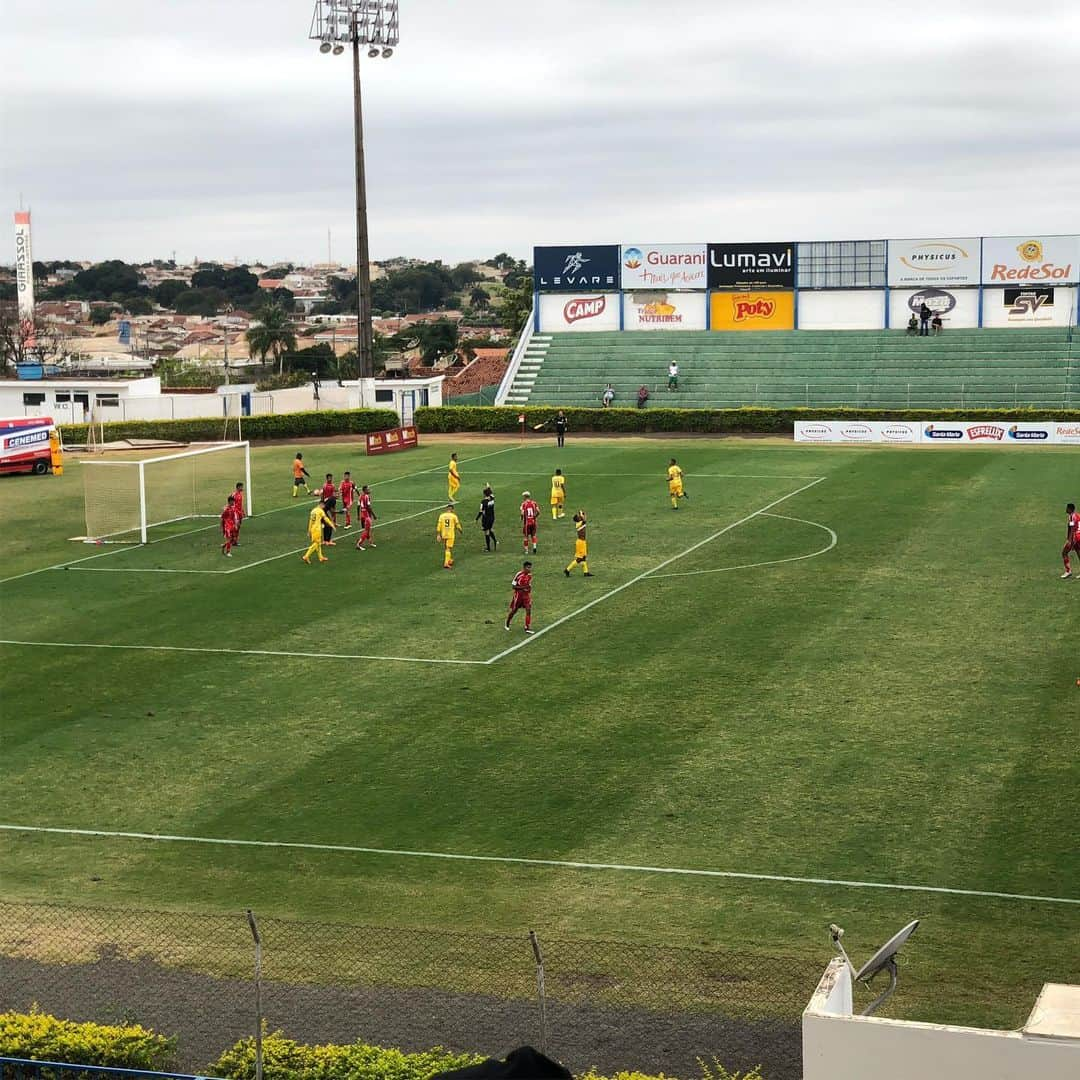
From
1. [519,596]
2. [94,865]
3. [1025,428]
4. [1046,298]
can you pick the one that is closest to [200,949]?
[94,865]

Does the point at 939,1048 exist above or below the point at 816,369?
below

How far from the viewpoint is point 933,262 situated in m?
81.8

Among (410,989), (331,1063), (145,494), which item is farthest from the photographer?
(145,494)

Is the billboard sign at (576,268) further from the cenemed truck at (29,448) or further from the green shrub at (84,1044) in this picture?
the green shrub at (84,1044)

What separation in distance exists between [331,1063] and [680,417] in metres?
58.2

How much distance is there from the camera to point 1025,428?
204ft

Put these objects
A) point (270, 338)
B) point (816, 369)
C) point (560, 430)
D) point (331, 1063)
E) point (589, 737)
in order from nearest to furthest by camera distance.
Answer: point (331, 1063) < point (589, 737) < point (560, 430) < point (816, 369) < point (270, 338)

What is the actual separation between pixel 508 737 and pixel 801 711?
4.58m

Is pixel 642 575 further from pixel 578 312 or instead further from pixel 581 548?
pixel 578 312

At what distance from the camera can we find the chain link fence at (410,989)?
1390cm

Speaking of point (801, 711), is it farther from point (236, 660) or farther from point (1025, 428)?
point (1025, 428)

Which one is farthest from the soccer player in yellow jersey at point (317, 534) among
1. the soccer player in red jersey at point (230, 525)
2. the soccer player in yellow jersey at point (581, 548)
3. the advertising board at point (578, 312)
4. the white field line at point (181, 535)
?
the advertising board at point (578, 312)

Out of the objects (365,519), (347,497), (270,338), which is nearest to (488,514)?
(365,519)

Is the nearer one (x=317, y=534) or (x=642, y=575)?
(x=642, y=575)
